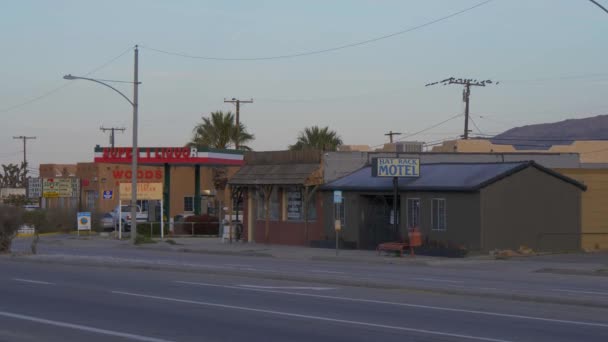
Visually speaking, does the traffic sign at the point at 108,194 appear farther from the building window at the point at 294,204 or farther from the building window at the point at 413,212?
the building window at the point at 413,212

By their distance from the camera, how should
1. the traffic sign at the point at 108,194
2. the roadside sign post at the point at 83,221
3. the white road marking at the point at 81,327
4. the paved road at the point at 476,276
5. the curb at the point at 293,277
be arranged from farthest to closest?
the traffic sign at the point at 108,194 → the roadside sign post at the point at 83,221 → the paved road at the point at 476,276 → the curb at the point at 293,277 → the white road marking at the point at 81,327

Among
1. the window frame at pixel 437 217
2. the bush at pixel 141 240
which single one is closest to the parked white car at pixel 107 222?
the bush at pixel 141 240

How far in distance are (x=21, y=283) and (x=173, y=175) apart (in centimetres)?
5792

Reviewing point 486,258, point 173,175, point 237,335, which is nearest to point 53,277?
point 237,335

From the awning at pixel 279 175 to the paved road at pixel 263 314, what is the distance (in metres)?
19.8

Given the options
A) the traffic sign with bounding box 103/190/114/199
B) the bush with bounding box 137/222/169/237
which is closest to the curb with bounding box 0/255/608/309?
the bush with bounding box 137/222/169/237

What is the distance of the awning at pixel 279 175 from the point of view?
41.4 meters

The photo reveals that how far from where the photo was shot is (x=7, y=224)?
35.3 metres

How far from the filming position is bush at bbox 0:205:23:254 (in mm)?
35031

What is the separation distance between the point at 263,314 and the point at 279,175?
2826cm

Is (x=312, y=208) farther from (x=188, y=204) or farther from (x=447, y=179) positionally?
(x=188, y=204)

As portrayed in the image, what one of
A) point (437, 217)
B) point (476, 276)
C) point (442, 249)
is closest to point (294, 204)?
point (437, 217)

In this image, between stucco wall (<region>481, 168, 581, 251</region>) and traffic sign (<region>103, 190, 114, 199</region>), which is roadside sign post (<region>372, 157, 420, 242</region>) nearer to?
stucco wall (<region>481, 168, 581, 251</region>)

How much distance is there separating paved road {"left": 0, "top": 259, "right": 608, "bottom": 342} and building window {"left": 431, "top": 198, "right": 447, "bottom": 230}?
47.6ft
